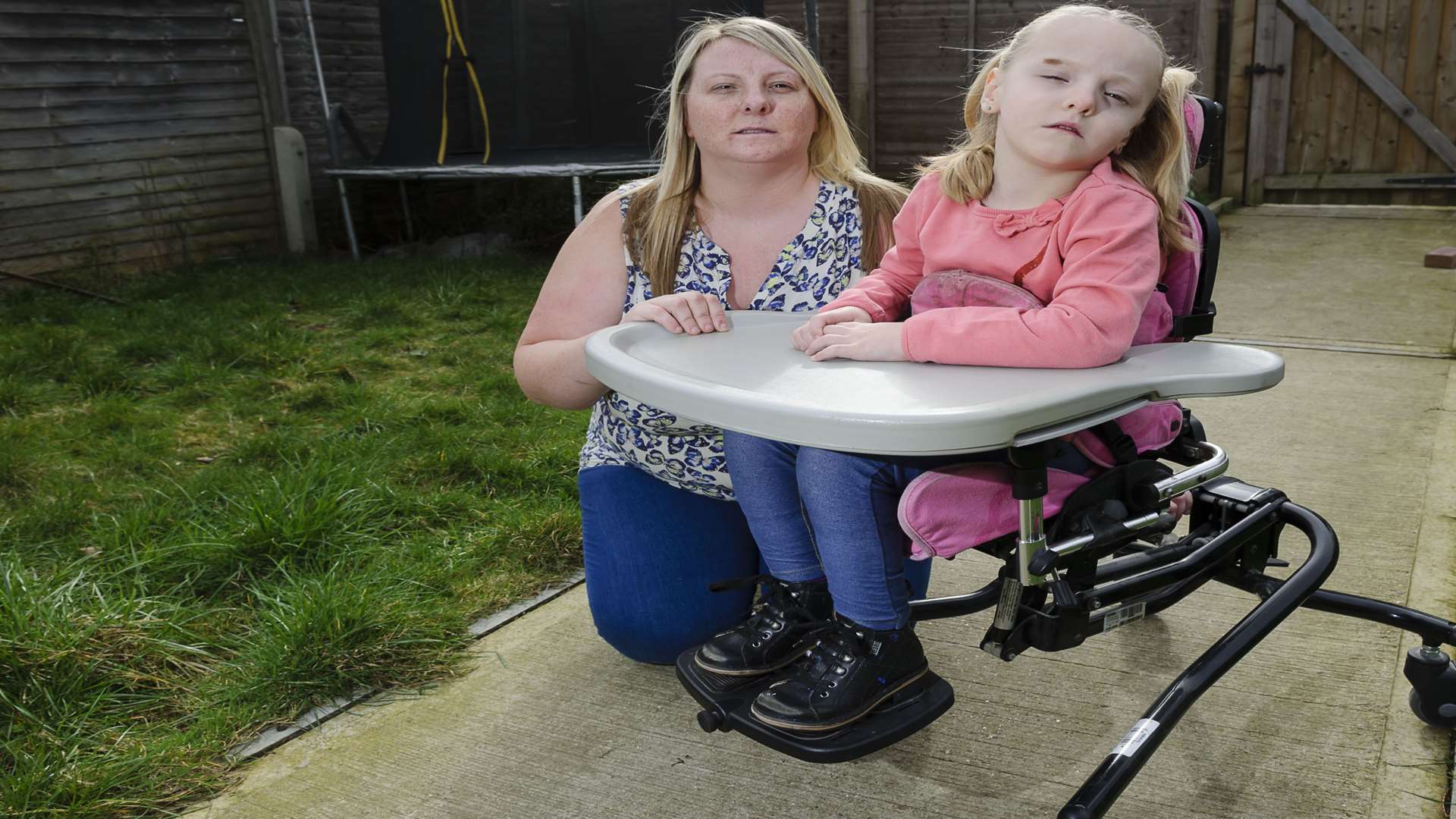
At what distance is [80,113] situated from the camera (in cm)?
589

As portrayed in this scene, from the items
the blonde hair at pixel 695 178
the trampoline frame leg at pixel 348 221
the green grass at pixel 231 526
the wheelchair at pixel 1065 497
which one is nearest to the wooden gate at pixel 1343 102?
the green grass at pixel 231 526

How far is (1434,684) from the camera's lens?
1708 millimetres

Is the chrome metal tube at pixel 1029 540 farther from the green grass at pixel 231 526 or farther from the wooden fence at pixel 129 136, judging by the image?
the wooden fence at pixel 129 136

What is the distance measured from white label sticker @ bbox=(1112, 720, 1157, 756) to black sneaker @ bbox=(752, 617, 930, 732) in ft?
0.89

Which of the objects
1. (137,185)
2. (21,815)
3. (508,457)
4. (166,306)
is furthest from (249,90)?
(21,815)

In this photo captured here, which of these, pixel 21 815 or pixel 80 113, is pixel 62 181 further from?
pixel 21 815

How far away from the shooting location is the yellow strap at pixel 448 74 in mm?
7105

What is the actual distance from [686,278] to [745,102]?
0.33 m

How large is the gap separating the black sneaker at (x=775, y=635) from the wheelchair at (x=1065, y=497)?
26mm

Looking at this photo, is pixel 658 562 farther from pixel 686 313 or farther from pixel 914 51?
pixel 914 51

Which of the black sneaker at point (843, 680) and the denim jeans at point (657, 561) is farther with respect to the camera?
the denim jeans at point (657, 561)

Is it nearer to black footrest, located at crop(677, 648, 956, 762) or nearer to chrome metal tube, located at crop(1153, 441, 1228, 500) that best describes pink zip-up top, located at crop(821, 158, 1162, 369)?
chrome metal tube, located at crop(1153, 441, 1228, 500)

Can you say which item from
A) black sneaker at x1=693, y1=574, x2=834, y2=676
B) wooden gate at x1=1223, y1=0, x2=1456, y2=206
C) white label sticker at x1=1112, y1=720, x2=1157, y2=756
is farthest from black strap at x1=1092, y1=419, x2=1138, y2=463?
wooden gate at x1=1223, y1=0, x2=1456, y2=206

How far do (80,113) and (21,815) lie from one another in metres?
5.28
